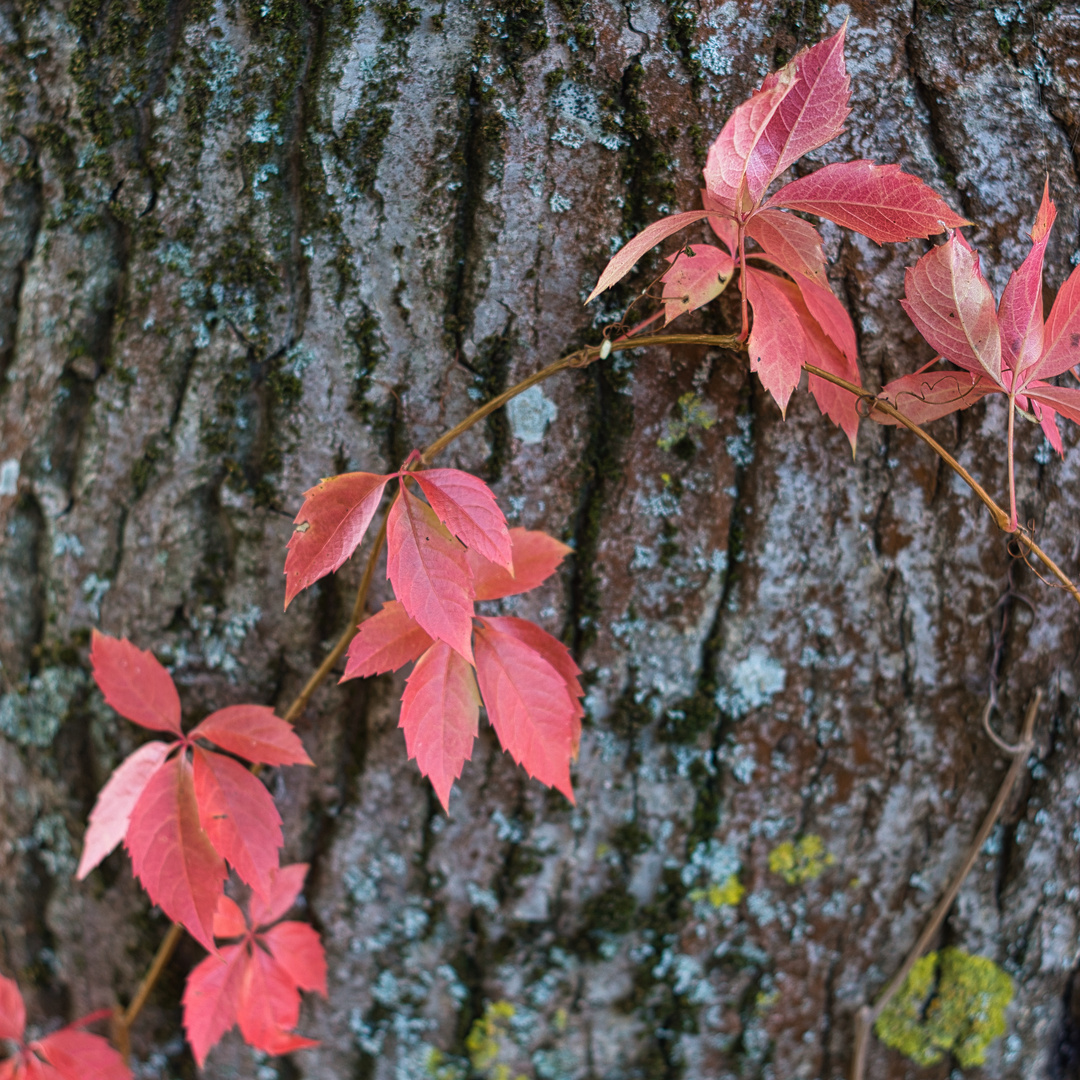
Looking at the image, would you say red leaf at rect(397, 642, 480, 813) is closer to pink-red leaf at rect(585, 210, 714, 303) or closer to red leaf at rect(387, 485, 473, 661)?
red leaf at rect(387, 485, 473, 661)

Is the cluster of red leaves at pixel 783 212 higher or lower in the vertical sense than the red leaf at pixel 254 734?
higher

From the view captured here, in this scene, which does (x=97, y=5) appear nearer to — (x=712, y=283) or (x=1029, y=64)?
(x=712, y=283)

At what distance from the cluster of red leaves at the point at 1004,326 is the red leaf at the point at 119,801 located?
1.01 meters

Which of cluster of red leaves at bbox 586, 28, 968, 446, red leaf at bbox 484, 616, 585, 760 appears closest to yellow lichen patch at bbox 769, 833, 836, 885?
red leaf at bbox 484, 616, 585, 760

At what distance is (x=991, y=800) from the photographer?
992mm

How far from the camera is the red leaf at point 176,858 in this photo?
2.57ft

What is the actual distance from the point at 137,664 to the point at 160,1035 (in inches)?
25.7

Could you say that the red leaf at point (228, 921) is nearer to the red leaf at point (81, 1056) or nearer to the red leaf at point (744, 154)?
the red leaf at point (81, 1056)

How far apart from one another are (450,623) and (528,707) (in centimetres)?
16

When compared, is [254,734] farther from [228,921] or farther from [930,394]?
[930,394]

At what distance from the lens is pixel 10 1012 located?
0.98 m

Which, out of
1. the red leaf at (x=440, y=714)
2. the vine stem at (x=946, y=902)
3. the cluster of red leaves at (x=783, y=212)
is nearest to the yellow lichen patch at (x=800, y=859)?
the vine stem at (x=946, y=902)

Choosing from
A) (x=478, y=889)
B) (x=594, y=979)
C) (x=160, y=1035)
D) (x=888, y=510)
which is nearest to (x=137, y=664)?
(x=478, y=889)

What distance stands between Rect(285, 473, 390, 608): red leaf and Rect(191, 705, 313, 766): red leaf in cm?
26
